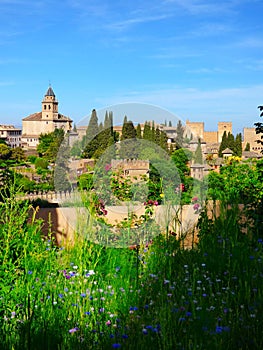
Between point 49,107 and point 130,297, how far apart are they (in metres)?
92.3

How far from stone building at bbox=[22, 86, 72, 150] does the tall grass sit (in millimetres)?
88696

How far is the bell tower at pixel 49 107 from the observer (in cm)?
9306

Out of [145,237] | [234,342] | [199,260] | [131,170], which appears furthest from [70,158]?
[234,342]

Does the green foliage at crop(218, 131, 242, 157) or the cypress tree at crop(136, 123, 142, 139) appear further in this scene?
the green foliage at crop(218, 131, 242, 157)

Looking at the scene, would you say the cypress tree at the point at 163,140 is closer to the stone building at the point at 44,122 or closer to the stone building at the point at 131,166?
the stone building at the point at 131,166

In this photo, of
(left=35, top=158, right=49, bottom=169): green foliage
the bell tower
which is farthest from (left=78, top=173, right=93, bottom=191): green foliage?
the bell tower

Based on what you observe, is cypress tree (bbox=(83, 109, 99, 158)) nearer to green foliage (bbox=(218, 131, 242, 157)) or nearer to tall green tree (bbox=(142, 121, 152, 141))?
tall green tree (bbox=(142, 121, 152, 141))

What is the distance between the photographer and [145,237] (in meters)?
4.85

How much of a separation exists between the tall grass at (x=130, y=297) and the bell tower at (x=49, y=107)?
90712 millimetres

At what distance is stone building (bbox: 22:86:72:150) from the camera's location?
9306 cm

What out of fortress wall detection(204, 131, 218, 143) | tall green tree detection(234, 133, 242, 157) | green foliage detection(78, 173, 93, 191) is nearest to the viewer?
green foliage detection(78, 173, 93, 191)

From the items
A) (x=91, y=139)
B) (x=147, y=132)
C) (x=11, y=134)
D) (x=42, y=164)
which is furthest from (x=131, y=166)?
(x=11, y=134)

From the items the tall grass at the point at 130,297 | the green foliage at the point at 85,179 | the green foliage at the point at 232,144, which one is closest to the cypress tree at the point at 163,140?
the green foliage at the point at 85,179

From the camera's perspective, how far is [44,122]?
94.6 metres
